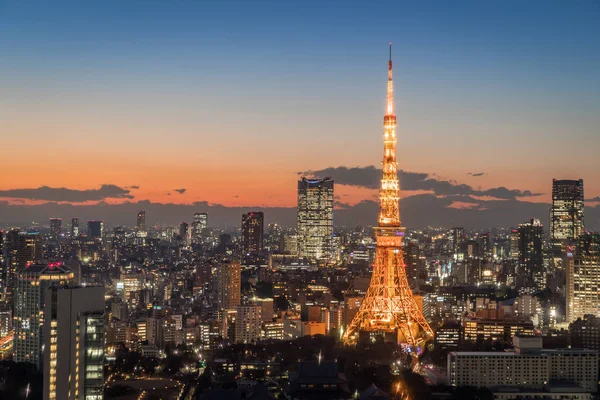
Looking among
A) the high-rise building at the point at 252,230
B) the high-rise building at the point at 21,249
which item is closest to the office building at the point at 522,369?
the high-rise building at the point at 21,249

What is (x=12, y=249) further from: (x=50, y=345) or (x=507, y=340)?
(x=50, y=345)

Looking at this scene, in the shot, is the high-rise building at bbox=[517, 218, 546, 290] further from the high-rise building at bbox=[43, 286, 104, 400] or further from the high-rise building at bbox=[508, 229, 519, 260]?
the high-rise building at bbox=[43, 286, 104, 400]

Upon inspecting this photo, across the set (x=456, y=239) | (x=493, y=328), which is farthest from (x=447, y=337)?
(x=456, y=239)

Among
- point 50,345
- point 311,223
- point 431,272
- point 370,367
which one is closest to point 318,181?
point 311,223

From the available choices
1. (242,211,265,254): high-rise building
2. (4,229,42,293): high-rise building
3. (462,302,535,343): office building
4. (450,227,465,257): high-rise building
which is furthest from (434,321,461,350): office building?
(242,211,265,254): high-rise building

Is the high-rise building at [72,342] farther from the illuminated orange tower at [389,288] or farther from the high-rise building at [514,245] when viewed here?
the high-rise building at [514,245]
